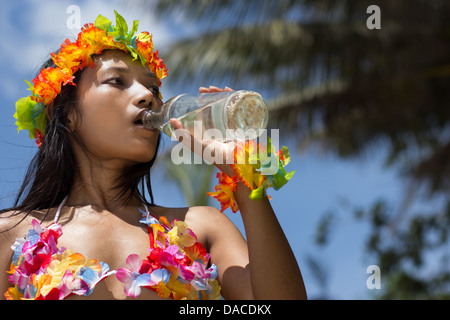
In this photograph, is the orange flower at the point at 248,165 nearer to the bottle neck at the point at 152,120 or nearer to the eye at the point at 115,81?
the bottle neck at the point at 152,120

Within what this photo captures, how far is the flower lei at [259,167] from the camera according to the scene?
1857mm

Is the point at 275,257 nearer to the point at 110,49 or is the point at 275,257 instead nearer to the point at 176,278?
the point at 176,278

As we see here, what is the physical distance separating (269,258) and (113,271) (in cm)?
48

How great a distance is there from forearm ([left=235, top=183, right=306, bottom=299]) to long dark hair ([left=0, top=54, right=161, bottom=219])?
562mm

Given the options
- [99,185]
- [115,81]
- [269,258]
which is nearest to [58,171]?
[99,185]

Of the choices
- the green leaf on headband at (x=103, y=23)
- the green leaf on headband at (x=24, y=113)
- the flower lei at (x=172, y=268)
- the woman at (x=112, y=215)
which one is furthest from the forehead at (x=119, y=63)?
the flower lei at (x=172, y=268)

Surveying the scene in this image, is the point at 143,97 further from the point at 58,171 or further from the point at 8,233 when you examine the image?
the point at 8,233

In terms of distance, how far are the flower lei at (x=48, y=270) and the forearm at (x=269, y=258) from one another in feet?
1.45

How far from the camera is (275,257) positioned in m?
1.82

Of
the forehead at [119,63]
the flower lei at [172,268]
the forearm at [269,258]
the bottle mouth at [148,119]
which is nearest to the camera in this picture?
the forearm at [269,258]

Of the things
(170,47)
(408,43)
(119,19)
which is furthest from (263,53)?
(119,19)

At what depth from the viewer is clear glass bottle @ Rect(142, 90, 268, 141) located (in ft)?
6.40

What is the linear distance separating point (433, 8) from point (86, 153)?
6651mm

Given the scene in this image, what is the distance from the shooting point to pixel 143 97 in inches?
83.1
